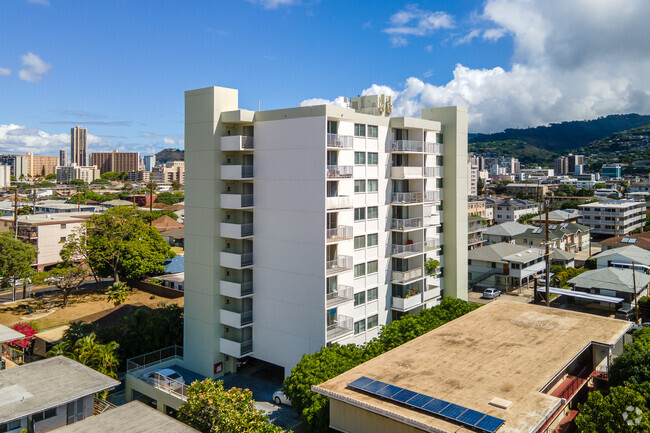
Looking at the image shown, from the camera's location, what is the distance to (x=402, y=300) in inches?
1492

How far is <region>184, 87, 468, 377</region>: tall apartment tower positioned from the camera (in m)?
31.7

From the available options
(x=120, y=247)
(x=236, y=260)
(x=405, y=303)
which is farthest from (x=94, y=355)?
(x=120, y=247)

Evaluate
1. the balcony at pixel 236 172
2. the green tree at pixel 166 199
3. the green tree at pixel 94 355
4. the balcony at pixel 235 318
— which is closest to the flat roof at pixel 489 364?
the balcony at pixel 235 318

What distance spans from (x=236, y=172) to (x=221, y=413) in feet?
54.6

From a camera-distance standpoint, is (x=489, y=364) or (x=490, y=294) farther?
(x=490, y=294)

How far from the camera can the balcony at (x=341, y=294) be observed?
105ft

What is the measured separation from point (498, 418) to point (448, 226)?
2552 cm

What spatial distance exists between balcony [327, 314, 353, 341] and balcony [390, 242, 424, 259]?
7902 mm

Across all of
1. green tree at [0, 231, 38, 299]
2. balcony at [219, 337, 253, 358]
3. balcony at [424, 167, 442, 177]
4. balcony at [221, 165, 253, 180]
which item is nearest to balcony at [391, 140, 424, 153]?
balcony at [424, 167, 442, 177]

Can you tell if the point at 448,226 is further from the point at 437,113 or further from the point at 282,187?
the point at 282,187

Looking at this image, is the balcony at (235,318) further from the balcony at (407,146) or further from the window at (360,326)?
the balcony at (407,146)

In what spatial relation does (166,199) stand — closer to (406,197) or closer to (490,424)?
(406,197)

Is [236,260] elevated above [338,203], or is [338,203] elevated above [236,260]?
[338,203]

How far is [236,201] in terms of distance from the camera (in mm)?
33469
